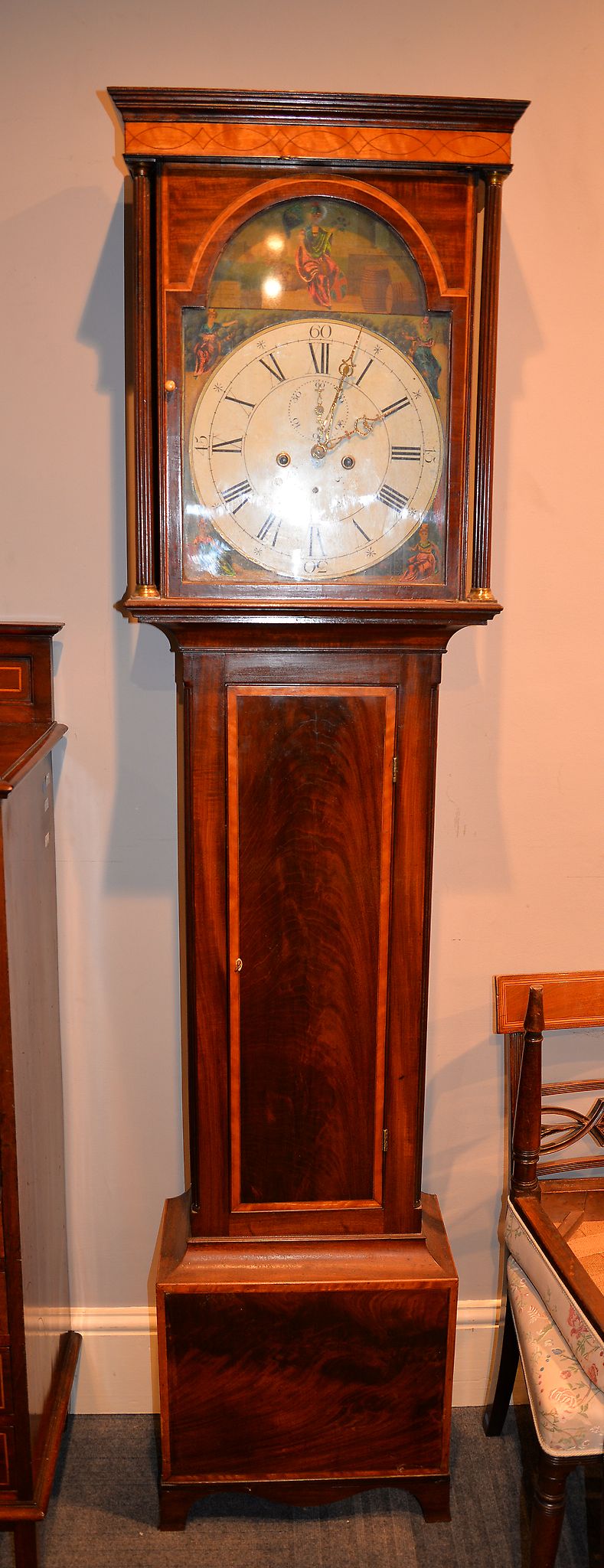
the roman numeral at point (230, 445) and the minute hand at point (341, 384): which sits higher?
the minute hand at point (341, 384)

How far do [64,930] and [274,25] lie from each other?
1.65 meters

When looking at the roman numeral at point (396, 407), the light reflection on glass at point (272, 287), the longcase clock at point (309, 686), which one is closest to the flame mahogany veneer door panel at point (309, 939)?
the longcase clock at point (309, 686)

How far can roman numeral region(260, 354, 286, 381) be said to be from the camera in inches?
62.0

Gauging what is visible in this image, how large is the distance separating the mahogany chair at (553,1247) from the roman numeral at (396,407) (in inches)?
41.0

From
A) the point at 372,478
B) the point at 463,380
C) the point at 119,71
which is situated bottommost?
the point at 372,478

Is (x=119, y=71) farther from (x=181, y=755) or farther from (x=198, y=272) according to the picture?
(x=181, y=755)

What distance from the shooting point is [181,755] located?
1983mm

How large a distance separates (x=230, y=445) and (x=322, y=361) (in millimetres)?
185

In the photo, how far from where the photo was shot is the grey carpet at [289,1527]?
6.17 ft

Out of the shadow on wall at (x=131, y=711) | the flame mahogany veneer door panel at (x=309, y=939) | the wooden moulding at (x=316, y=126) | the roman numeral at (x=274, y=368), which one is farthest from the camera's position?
the shadow on wall at (x=131, y=711)

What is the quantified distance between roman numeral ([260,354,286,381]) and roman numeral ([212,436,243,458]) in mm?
102

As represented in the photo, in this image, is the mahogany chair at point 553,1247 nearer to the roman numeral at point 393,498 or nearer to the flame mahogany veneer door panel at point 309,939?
the flame mahogany veneer door panel at point 309,939

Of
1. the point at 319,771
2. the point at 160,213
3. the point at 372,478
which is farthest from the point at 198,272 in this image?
the point at 319,771

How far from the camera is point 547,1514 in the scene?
1670 millimetres
